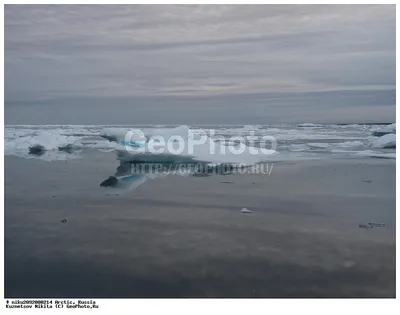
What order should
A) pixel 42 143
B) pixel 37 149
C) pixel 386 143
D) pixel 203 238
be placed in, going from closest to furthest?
pixel 203 238
pixel 386 143
pixel 37 149
pixel 42 143

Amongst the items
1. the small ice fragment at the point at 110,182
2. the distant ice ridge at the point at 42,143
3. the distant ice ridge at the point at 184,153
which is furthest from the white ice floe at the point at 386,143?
the distant ice ridge at the point at 42,143

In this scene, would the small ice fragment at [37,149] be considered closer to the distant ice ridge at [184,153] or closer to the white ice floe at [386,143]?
the distant ice ridge at [184,153]

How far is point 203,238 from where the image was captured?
4027 mm

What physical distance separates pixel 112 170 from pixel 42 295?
3691 millimetres

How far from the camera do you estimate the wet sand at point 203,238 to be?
3.33 metres

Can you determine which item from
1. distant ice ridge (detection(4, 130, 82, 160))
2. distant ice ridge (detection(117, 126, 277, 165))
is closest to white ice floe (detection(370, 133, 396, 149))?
distant ice ridge (detection(117, 126, 277, 165))

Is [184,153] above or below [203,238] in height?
above

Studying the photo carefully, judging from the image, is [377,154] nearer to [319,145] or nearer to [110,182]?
[319,145]

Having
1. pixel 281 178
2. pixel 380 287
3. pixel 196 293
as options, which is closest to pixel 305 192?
pixel 281 178

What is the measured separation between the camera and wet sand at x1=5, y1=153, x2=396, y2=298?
10.9 feet

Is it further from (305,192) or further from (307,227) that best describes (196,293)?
(305,192)

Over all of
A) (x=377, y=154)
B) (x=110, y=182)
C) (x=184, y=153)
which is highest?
(x=184, y=153)

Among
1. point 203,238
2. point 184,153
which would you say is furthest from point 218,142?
point 203,238

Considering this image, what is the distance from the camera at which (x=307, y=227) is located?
4281mm
